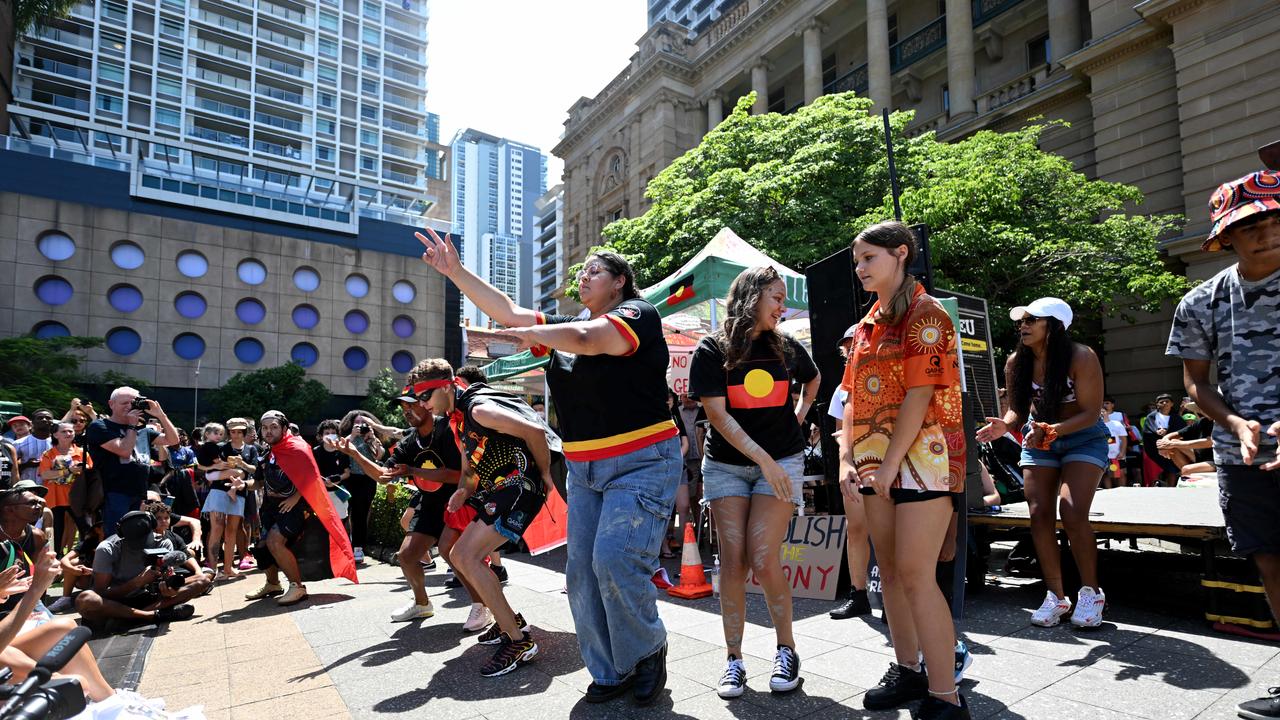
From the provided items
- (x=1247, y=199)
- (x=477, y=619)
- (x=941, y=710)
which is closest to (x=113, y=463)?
(x=477, y=619)

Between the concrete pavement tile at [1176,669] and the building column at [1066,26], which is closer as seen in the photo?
the concrete pavement tile at [1176,669]

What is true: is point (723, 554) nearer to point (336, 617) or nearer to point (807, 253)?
point (336, 617)

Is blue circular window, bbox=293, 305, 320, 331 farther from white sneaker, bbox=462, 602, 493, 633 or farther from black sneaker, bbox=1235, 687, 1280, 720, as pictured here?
black sneaker, bbox=1235, 687, 1280, 720

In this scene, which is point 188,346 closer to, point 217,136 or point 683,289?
point 217,136

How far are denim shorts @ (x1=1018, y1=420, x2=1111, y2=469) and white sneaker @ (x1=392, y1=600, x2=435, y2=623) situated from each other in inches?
182

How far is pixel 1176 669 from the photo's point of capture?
3.49 metres

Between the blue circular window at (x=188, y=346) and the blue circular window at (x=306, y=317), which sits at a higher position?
the blue circular window at (x=306, y=317)

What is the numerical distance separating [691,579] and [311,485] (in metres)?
3.91

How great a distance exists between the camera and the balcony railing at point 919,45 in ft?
99.8

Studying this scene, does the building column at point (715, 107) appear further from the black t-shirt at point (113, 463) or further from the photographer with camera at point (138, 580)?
the photographer with camera at point (138, 580)

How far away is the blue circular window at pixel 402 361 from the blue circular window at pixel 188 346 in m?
11.1

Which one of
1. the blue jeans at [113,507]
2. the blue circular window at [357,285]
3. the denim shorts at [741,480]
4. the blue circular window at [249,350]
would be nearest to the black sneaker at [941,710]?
the denim shorts at [741,480]

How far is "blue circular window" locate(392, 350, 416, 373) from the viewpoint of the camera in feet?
156

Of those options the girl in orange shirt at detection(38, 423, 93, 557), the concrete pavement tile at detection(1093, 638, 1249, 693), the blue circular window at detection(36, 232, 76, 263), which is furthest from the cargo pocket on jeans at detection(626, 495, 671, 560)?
the blue circular window at detection(36, 232, 76, 263)
